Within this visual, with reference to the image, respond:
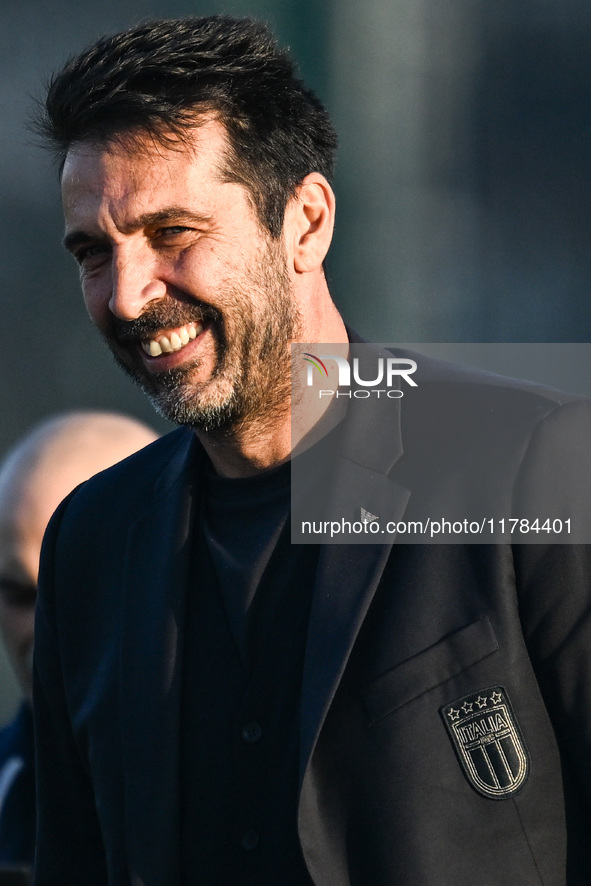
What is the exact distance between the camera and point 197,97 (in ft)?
6.86

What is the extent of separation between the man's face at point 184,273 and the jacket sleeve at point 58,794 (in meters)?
0.61

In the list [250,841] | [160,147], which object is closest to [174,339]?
[160,147]

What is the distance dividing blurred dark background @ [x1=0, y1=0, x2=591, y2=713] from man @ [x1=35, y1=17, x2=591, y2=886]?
114 inches

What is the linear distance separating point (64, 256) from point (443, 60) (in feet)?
7.08

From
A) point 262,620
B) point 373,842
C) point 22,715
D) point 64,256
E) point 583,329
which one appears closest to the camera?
point 373,842

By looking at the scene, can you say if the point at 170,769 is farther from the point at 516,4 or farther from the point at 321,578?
the point at 516,4

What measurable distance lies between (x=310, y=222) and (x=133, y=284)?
1.43 ft

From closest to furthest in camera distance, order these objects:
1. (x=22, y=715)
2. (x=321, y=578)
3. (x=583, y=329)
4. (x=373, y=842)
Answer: (x=373, y=842) → (x=321, y=578) → (x=22, y=715) → (x=583, y=329)

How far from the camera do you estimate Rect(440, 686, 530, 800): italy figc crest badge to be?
1690 millimetres

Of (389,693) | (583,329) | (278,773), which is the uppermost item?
(583,329)

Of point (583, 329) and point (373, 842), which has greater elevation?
point (583, 329)

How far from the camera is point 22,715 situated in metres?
2.73

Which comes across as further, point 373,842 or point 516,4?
point 516,4

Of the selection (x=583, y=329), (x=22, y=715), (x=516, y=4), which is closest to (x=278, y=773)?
(x=22, y=715)
